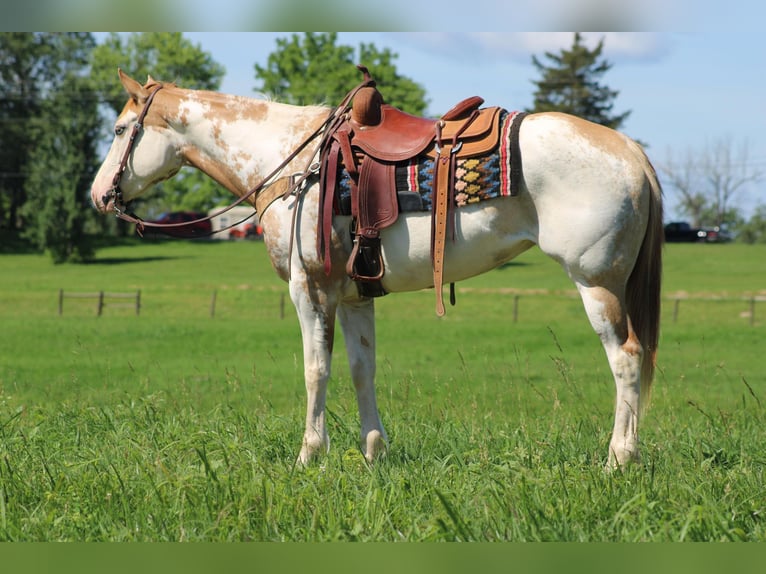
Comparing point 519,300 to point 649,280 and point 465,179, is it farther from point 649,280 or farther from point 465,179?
point 465,179

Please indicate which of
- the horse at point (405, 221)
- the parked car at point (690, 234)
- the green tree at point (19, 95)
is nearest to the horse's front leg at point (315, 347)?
the horse at point (405, 221)

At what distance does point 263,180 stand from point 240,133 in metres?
0.45

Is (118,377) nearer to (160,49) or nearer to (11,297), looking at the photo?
(11,297)

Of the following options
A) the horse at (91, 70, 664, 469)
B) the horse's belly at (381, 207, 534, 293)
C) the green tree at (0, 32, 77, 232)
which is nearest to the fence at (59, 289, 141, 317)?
the horse at (91, 70, 664, 469)

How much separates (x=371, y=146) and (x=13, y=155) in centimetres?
6820

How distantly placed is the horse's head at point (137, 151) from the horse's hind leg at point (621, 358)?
323 cm

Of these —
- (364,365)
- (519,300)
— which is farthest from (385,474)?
(519,300)

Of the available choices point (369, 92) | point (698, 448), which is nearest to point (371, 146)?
point (369, 92)

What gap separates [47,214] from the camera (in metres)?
55.1

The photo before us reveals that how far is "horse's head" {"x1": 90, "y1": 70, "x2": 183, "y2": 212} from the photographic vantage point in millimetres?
6477

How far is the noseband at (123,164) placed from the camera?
646 cm

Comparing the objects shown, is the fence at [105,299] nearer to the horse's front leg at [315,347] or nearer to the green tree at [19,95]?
the horse's front leg at [315,347]

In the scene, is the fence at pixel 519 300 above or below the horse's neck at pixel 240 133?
below

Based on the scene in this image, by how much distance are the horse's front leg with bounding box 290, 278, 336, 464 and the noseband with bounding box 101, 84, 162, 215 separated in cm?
164
